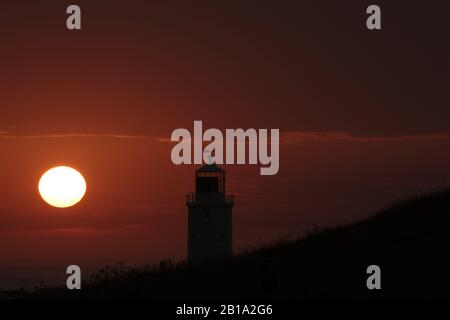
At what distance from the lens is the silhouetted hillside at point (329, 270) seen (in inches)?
1007

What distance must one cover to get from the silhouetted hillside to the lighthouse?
76.7 feet

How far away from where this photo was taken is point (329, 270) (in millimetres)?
28438

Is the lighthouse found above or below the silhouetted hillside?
above

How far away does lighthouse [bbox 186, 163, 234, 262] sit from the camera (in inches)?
2276

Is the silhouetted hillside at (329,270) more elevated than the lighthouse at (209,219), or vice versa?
the lighthouse at (209,219)

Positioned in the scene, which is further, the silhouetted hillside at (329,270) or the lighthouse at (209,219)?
the lighthouse at (209,219)

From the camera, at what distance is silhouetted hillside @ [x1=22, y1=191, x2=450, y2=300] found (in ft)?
83.9

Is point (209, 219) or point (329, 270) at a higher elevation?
point (209, 219)

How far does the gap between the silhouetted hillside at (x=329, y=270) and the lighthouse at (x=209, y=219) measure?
76.7 feet

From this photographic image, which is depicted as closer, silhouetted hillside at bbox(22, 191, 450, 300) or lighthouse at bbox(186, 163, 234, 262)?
silhouetted hillside at bbox(22, 191, 450, 300)

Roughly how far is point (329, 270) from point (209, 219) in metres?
30.6

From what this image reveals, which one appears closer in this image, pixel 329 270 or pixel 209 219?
pixel 329 270
